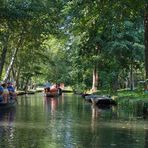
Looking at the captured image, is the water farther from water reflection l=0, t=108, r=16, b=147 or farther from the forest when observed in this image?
the forest

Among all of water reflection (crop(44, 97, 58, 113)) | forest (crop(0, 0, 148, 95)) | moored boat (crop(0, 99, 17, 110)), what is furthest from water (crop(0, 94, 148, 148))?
water reflection (crop(44, 97, 58, 113))

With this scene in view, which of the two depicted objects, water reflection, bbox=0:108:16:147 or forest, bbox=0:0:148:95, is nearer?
water reflection, bbox=0:108:16:147

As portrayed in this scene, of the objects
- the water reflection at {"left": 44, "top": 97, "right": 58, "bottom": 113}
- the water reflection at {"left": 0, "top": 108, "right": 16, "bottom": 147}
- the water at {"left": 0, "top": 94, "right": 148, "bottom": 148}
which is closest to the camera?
the water at {"left": 0, "top": 94, "right": 148, "bottom": 148}

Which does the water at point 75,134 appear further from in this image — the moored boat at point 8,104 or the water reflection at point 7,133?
the moored boat at point 8,104

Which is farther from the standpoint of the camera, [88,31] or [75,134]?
[88,31]

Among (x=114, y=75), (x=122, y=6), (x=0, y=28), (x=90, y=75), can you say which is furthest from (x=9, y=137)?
(x=90, y=75)

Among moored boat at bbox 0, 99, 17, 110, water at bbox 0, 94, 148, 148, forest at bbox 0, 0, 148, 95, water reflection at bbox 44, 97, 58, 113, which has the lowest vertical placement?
water at bbox 0, 94, 148, 148

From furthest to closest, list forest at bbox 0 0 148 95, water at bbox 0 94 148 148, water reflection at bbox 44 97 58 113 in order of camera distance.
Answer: water reflection at bbox 44 97 58 113, forest at bbox 0 0 148 95, water at bbox 0 94 148 148

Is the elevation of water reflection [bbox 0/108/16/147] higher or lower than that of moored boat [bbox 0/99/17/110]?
lower

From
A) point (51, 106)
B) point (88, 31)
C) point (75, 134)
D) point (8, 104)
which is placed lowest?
point (75, 134)

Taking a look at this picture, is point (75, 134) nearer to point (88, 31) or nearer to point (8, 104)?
point (8, 104)

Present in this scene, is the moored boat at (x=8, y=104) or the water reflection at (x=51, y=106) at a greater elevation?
the moored boat at (x=8, y=104)

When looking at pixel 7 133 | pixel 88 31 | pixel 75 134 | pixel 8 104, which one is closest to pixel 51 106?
pixel 8 104

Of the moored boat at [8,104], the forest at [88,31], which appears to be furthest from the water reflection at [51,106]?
the forest at [88,31]
